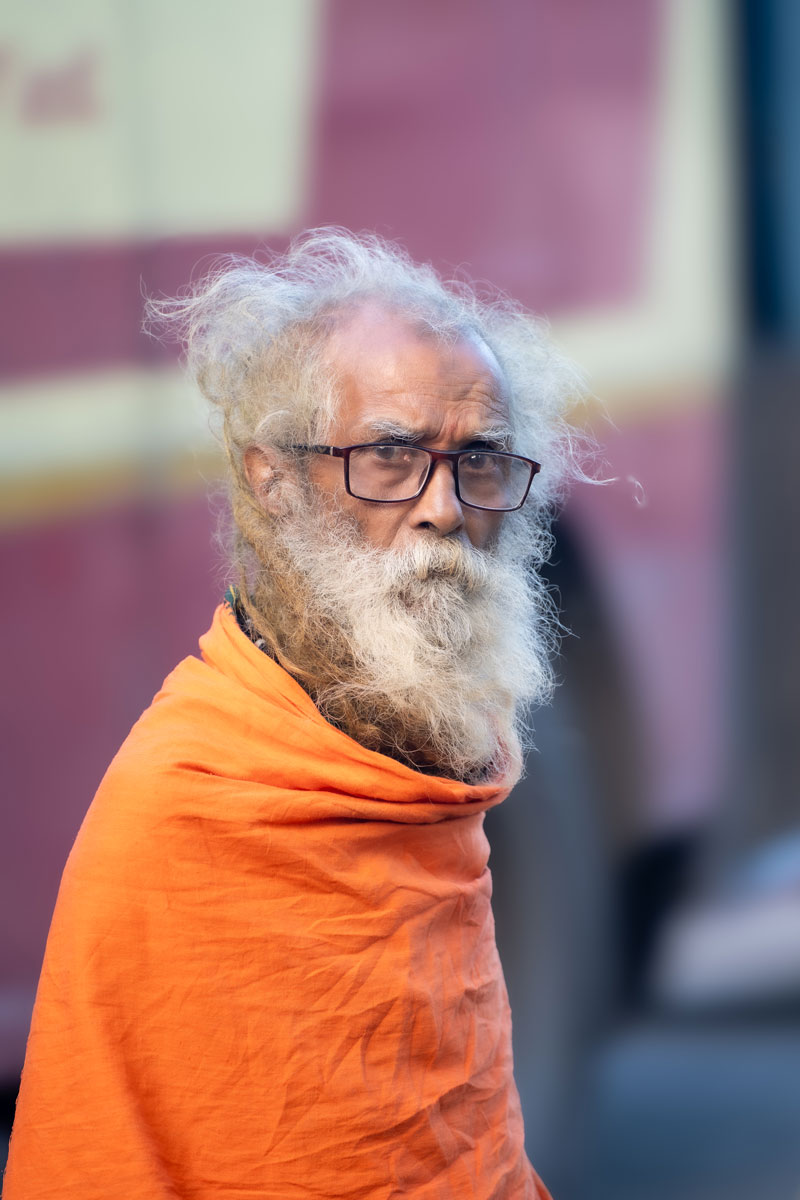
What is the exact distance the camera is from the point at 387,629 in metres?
1.68

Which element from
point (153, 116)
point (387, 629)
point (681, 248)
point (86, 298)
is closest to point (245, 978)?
point (387, 629)

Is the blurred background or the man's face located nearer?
the man's face

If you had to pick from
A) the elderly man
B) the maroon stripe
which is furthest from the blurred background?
the elderly man

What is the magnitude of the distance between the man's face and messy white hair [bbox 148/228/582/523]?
0.09 ft

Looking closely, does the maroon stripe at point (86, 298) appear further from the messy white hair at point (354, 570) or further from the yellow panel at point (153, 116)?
the messy white hair at point (354, 570)

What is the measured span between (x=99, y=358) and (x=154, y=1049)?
5.31 ft

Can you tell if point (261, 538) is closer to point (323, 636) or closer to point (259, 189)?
point (323, 636)

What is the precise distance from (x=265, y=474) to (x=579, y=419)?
6.35 ft

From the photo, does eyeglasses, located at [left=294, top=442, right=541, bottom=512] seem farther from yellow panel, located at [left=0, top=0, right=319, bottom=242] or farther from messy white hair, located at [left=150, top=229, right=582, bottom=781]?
yellow panel, located at [left=0, top=0, right=319, bottom=242]

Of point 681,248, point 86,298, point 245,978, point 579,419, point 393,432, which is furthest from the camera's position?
point 681,248

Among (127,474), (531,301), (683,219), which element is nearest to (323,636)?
(127,474)

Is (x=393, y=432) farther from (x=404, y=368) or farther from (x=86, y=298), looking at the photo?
(x=86, y=298)

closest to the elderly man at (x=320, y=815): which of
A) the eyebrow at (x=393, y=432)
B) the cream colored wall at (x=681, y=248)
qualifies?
the eyebrow at (x=393, y=432)

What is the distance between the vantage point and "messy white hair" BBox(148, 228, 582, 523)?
1722 millimetres
